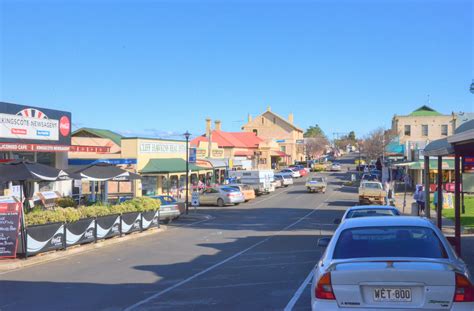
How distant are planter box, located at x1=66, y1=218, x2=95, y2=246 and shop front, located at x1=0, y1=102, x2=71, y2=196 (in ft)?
20.7

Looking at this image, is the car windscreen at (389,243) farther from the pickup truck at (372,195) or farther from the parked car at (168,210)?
the pickup truck at (372,195)

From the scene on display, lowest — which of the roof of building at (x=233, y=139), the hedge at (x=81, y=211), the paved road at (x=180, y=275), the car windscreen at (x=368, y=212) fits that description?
the paved road at (x=180, y=275)

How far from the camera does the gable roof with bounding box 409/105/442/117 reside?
238ft

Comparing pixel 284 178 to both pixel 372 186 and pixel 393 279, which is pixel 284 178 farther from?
pixel 393 279

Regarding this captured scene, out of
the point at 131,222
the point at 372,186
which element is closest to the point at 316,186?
the point at 372,186

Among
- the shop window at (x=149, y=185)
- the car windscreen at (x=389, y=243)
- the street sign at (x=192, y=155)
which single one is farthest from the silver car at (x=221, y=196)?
the car windscreen at (x=389, y=243)

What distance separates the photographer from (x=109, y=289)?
10.2 m

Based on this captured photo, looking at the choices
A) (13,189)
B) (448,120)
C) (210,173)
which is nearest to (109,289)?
(13,189)

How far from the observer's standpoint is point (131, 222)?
19766mm

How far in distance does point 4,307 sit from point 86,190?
30.0 meters

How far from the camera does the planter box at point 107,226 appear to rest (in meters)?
17.3

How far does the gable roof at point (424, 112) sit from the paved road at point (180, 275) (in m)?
56.9

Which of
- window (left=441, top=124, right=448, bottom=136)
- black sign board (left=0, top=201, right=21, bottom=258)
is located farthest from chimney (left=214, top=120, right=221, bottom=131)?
black sign board (left=0, top=201, right=21, bottom=258)

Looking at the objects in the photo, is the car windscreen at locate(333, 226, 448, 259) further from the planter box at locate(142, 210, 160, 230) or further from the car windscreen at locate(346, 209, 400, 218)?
the planter box at locate(142, 210, 160, 230)
